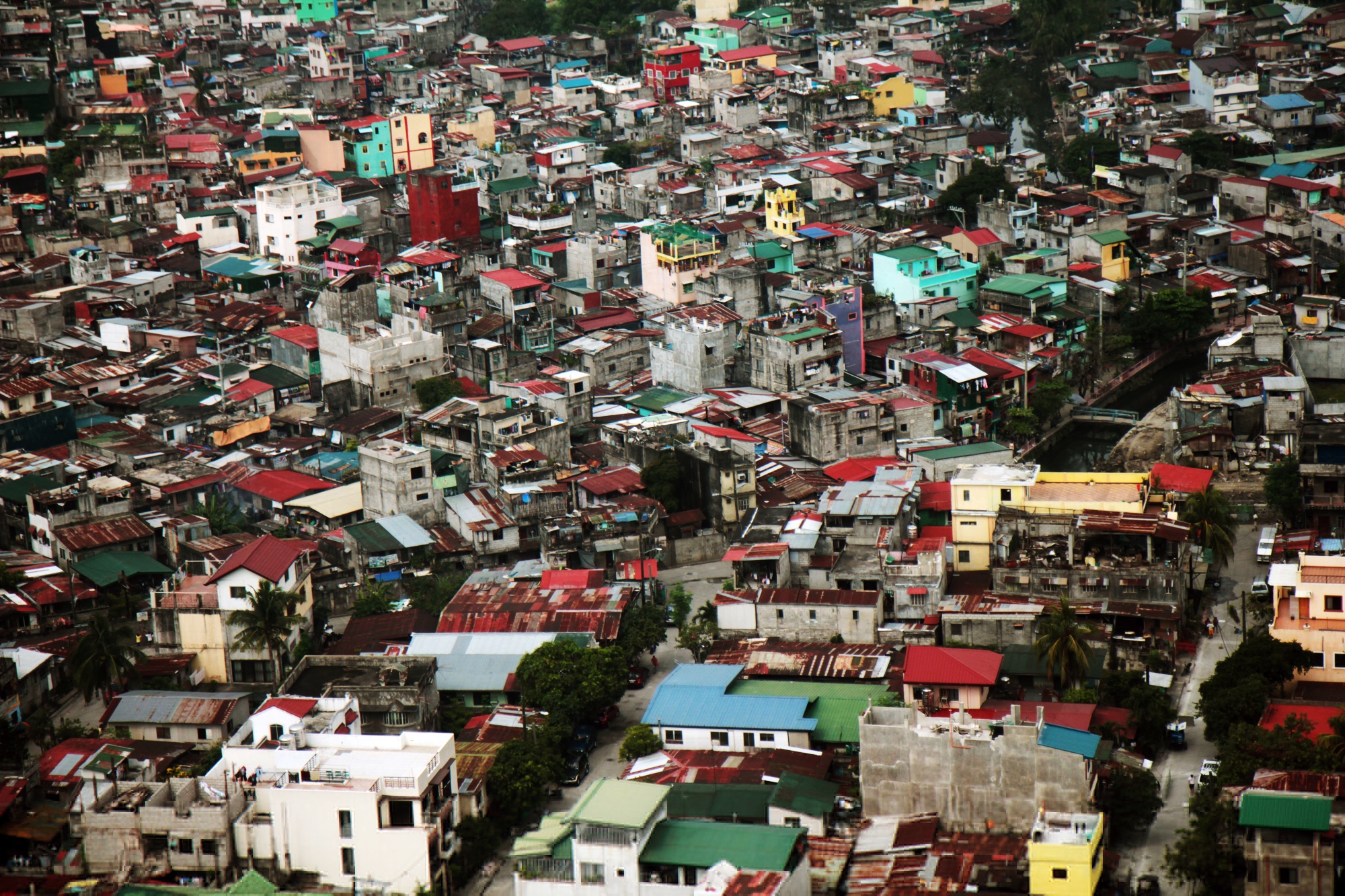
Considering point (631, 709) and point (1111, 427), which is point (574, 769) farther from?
point (1111, 427)

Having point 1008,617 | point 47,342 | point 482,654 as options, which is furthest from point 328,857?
point 47,342

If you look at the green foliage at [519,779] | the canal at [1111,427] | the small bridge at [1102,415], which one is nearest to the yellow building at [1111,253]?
the canal at [1111,427]

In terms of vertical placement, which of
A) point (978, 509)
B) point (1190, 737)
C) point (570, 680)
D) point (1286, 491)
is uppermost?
point (978, 509)

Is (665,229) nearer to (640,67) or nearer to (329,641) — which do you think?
(329,641)

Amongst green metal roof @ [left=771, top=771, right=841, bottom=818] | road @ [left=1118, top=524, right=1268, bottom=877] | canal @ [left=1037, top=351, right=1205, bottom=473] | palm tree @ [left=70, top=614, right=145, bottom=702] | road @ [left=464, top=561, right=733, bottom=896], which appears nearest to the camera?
road @ [left=1118, top=524, right=1268, bottom=877]

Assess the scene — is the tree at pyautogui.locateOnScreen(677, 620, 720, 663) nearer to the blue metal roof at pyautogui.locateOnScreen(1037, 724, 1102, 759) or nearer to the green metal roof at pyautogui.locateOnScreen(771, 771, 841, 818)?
the green metal roof at pyautogui.locateOnScreen(771, 771, 841, 818)

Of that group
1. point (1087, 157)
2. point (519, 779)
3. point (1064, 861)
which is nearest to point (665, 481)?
point (519, 779)

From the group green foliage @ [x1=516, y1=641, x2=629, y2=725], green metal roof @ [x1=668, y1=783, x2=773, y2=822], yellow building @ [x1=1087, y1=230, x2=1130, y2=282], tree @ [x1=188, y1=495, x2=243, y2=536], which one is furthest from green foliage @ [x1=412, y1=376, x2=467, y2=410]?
green metal roof @ [x1=668, y1=783, x2=773, y2=822]
